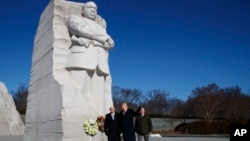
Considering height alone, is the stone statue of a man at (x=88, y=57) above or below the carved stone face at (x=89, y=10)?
below

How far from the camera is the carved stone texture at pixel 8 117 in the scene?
19.8 metres

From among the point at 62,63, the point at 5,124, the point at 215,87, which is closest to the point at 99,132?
the point at 62,63

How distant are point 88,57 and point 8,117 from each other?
1379cm

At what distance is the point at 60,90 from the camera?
8148 millimetres

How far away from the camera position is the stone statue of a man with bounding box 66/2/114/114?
28.8 feet

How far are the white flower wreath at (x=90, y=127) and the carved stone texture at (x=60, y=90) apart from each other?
0.11 meters

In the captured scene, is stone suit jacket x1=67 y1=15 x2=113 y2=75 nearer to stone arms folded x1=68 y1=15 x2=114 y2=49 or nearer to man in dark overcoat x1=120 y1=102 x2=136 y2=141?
stone arms folded x1=68 y1=15 x2=114 y2=49

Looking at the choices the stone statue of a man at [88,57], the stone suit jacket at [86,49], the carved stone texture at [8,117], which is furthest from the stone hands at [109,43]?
the carved stone texture at [8,117]

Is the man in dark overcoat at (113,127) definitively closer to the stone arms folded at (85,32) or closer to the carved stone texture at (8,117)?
the stone arms folded at (85,32)

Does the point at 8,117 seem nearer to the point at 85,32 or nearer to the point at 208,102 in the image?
the point at 85,32

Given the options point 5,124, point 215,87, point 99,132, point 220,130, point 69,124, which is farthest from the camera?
point 215,87

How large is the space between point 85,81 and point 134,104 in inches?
1711

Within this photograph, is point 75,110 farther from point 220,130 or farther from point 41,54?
point 220,130

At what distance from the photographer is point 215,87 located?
41.3 meters
